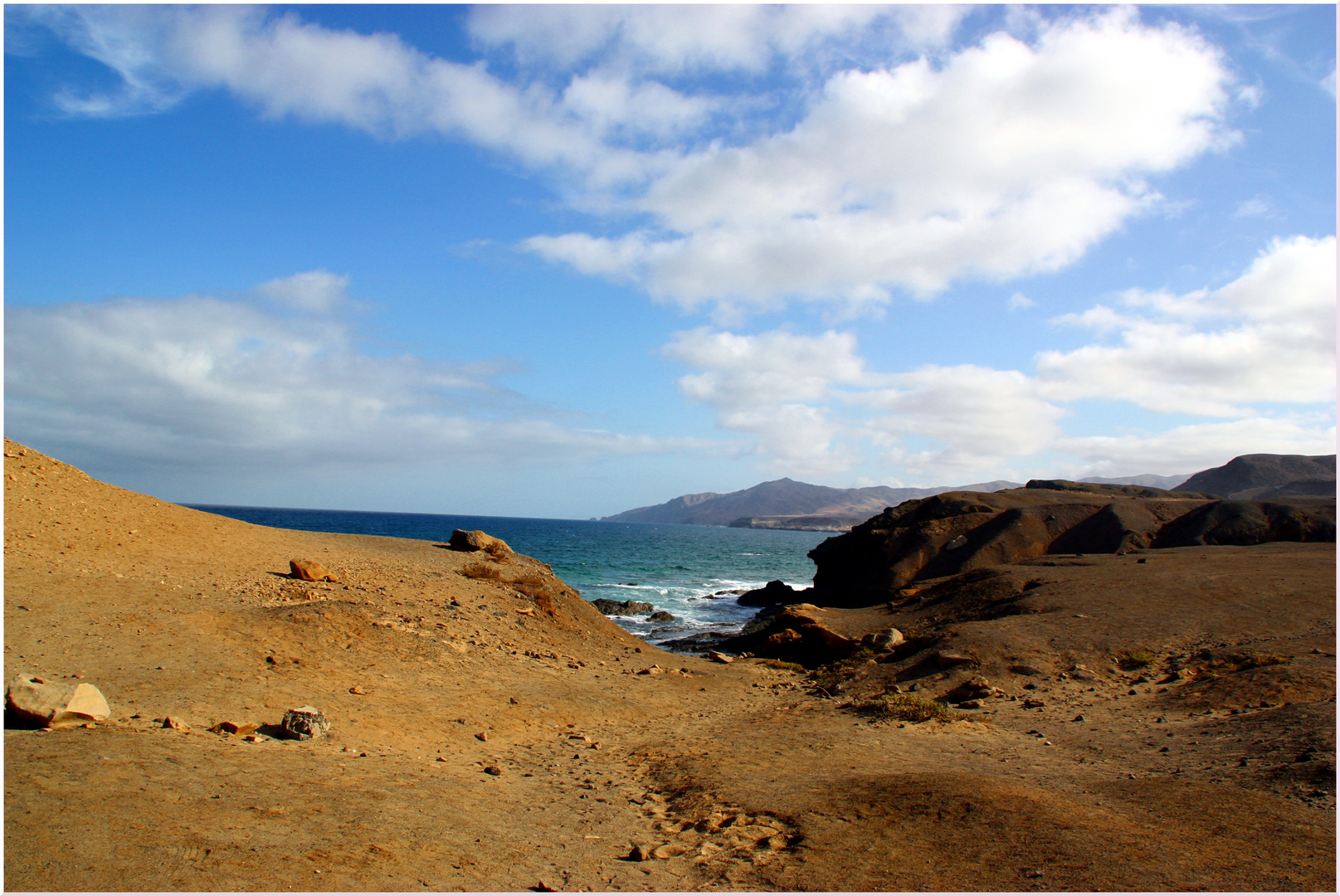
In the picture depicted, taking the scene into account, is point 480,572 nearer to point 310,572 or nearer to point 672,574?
point 310,572

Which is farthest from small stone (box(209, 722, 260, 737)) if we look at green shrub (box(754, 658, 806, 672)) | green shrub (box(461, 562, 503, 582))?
green shrub (box(754, 658, 806, 672))

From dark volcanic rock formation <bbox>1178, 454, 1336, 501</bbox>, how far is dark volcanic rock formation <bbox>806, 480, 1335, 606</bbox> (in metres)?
54.8

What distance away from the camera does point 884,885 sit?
5824mm

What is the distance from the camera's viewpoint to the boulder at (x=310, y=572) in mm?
16922

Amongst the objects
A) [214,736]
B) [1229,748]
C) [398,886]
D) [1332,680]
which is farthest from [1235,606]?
[214,736]

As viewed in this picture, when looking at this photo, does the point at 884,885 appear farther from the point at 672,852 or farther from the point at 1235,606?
the point at 1235,606

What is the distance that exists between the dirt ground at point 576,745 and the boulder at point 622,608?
17.6 m

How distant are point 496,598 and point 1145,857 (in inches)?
628

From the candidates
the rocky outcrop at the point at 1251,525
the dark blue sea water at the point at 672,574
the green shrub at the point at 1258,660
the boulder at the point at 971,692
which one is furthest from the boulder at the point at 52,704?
the rocky outcrop at the point at 1251,525

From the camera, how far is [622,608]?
38.1 m

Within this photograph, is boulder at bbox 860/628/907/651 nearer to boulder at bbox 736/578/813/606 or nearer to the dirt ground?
the dirt ground

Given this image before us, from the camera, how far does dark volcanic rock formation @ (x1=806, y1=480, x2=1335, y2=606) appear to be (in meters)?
34.0

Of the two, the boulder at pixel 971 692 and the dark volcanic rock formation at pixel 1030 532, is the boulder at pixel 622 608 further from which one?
the boulder at pixel 971 692

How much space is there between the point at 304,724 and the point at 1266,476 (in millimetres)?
113284
